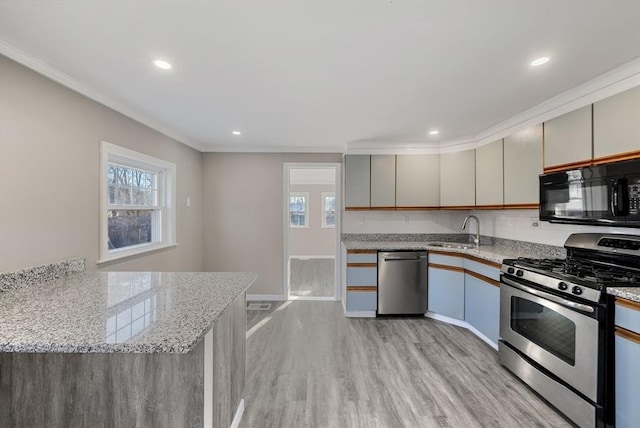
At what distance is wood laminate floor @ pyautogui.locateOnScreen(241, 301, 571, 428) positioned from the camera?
186 cm

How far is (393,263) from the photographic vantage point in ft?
11.5

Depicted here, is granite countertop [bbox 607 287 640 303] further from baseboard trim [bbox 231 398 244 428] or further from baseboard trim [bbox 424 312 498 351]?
baseboard trim [bbox 231 398 244 428]

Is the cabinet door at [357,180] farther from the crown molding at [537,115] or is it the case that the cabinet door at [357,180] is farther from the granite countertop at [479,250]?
the granite countertop at [479,250]

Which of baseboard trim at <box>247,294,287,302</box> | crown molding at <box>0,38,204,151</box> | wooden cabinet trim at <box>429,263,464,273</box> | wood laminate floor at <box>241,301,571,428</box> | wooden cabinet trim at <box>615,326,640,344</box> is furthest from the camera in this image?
baseboard trim at <box>247,294,287,302</box>

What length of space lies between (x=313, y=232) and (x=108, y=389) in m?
7.12

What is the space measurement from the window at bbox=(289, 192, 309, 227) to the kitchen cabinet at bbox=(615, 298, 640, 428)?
23.1ft

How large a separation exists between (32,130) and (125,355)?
1600mm

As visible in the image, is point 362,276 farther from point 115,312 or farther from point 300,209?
point 300,209

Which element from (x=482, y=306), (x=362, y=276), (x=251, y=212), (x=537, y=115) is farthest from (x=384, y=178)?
(x=251, y=212)

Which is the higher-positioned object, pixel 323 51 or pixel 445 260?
pixel 323 51

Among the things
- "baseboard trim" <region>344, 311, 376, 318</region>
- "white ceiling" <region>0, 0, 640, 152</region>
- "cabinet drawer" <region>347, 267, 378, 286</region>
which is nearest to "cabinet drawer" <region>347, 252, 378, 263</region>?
"cabinet drawer" <region>347, 267, 378, 286</region>

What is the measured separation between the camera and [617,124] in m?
1.90

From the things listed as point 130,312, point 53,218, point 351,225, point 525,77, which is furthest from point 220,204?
point 525,77

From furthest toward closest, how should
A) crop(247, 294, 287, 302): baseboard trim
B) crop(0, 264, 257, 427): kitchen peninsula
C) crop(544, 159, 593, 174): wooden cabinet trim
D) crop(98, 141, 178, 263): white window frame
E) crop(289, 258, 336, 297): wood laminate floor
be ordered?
1. crop(289, 258, 336, 297): wood laminate floor
2. crop(247, 294, 287, 302): baseboard trim
3. crop(98, 141, 178, 263): white window frame
4. crop(544, 159, 593, 174): wooden cabinet trim
5. crop(0, 264, 257, 427): kitchen peninsula
